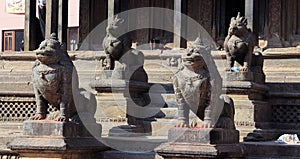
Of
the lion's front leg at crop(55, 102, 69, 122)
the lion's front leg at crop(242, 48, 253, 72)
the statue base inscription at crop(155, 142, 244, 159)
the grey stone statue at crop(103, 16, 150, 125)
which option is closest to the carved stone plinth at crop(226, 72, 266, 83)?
the lion's front leg at crop(242, 48, 253, 72)

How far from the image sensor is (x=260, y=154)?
31.8 feet

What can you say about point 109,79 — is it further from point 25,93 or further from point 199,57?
point 199,57

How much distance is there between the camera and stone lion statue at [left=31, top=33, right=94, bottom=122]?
31.2 feet

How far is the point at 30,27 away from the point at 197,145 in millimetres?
12019

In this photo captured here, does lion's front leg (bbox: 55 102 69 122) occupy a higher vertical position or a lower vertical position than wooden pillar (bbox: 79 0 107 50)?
lower

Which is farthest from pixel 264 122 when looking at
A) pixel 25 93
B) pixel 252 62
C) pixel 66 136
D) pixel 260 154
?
pixel 25 93

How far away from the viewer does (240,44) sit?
11648 millimetres

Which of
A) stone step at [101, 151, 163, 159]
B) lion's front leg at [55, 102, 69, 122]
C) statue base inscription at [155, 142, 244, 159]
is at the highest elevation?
lion's front leg at [55, 102, 69, 122]

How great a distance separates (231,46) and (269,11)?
9207 mm

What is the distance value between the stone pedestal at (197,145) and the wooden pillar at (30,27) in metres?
11.3

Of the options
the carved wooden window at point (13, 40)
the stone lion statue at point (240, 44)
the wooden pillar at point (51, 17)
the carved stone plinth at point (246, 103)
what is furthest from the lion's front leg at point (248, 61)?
the carved wooden window at point (13, 40)

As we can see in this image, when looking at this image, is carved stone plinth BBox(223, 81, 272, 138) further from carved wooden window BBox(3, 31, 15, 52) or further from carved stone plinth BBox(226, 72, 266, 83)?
carved wooden window BBox(3, 31, 15, 52)

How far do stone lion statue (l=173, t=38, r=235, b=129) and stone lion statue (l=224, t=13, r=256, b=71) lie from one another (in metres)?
2.73

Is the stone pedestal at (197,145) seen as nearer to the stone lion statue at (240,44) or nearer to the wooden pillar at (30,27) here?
the stone lion statue at (240,44)
